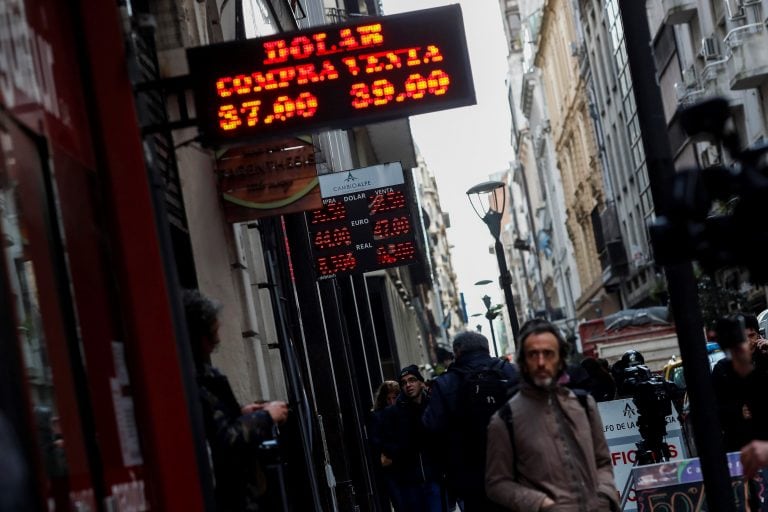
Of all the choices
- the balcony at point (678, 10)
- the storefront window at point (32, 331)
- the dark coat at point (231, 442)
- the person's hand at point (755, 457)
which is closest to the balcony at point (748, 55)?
the balcony at point (678, 10)

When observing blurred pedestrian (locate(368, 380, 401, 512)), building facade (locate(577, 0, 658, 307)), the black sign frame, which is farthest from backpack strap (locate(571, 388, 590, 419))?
building facade (locate(577, 0, 658, 307))

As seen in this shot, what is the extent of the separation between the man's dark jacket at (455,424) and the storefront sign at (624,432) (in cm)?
484

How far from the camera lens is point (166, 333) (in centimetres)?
604

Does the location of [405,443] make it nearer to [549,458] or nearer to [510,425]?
[510,425]

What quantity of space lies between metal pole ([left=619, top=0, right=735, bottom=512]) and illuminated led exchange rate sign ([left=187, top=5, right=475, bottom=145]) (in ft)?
2.83

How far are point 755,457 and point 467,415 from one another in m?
2.62

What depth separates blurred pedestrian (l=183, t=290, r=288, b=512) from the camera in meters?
6.02

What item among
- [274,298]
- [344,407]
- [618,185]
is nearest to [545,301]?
[618,185]

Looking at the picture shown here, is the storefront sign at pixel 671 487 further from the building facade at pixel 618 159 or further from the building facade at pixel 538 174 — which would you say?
the building facade at pixel 538 174

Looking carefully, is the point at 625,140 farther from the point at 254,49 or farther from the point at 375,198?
the point at 254,49

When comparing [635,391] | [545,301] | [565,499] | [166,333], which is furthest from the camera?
[545,301]

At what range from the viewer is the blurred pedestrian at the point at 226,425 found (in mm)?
6016

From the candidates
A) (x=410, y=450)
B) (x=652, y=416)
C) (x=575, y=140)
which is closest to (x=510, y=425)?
(x=652, y=416)

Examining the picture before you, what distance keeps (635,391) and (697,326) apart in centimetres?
612
